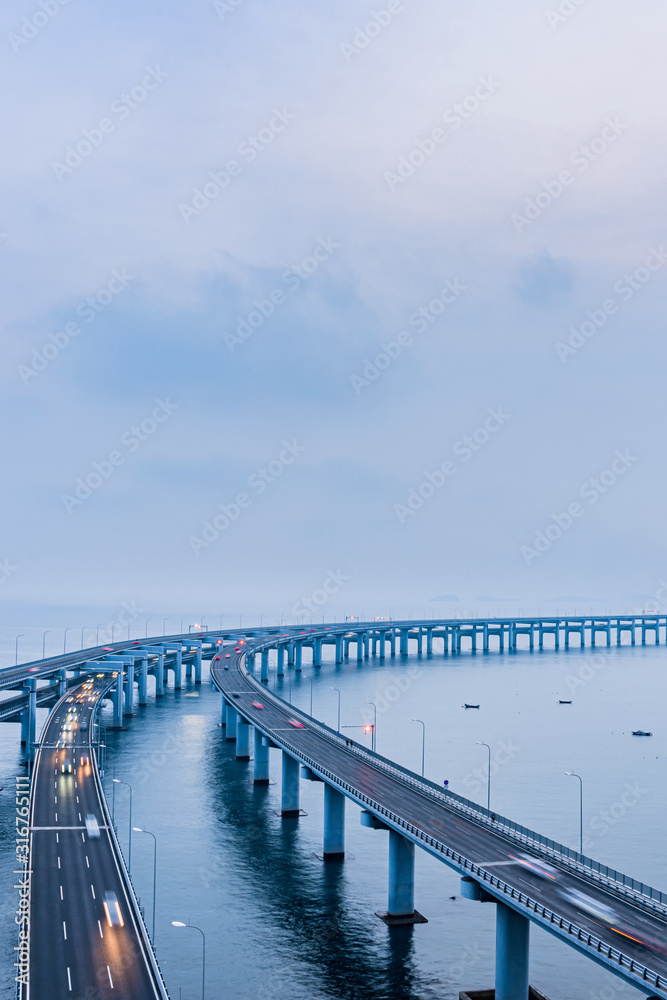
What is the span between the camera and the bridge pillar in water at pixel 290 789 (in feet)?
338

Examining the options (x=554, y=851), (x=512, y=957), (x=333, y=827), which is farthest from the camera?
(x=333, y=827)

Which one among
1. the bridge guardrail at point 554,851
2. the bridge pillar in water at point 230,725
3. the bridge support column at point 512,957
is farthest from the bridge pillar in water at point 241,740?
the bridge support column at point 512,957

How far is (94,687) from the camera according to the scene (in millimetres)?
173125

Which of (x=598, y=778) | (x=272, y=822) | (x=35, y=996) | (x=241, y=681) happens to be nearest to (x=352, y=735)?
(x=241, y=681)

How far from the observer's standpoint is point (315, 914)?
7238 centimetres

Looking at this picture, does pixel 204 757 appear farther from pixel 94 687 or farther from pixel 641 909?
pixel 641 909

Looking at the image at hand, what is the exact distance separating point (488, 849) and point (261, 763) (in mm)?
57278

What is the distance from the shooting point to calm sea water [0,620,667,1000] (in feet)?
205

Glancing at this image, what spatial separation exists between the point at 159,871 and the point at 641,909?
146ft

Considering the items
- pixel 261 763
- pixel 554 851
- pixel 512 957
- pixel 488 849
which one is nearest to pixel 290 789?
pixel 261 763

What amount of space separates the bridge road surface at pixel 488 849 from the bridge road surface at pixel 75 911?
22295 mm

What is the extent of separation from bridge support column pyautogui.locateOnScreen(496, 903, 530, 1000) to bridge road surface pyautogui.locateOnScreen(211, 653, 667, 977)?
5.90 feet

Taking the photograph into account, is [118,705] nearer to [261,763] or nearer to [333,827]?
[261,763]

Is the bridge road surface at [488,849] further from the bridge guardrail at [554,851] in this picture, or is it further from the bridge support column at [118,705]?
the bridge support column at [118,705]
